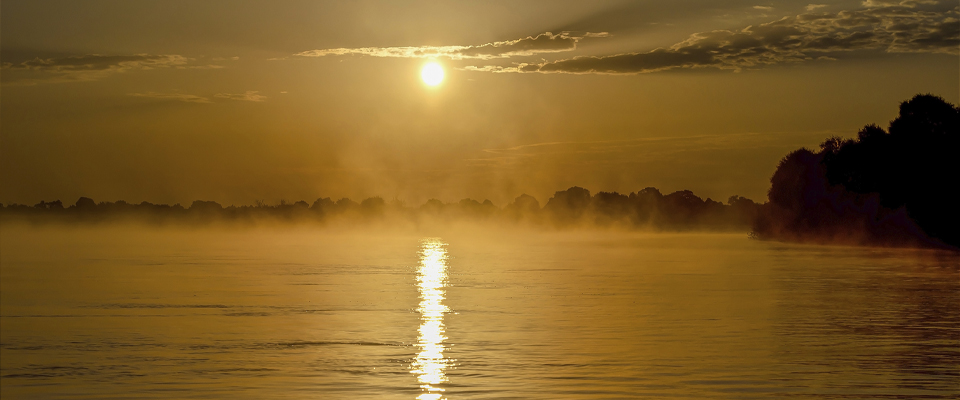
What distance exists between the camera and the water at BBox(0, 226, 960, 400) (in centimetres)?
1942

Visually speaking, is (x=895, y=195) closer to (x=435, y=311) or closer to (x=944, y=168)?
(x=944, y=168)

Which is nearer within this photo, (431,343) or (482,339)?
(431,343)

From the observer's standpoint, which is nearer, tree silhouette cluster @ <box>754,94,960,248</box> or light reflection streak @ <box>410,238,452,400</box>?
light reflection streak @ <box>410,238,452,400</box>

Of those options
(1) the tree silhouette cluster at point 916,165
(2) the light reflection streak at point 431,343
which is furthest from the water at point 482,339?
(1) the tree silhouette cluster at point 916,165

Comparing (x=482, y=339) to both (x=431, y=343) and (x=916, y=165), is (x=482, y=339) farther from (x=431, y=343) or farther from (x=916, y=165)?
(x=916, y=165)

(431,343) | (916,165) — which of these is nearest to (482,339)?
(431,343)

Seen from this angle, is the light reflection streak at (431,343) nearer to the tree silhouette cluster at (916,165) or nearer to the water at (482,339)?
the water at (482,339)

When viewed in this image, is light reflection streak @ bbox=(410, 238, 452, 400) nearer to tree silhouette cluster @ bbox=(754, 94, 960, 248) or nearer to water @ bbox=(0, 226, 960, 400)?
water @ bbox=(0, 226, 960, 400)

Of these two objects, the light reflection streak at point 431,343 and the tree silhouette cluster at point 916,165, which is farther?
the tree silhouette cluster at point 916,165

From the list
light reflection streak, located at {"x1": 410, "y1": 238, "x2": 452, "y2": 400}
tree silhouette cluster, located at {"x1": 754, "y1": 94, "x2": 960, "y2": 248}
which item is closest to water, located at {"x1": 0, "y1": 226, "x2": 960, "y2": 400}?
light reflection streak, located at {"x1": 410, "y1": 238, "x2": 452, "y2": 400}

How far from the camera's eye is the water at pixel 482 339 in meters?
19.4

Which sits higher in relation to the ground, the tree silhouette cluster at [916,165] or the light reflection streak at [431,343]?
the tree silhouette cluster at [916,165]

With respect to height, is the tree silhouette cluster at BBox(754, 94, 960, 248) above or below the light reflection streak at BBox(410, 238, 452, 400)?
above

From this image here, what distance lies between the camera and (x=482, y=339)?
2653cm
